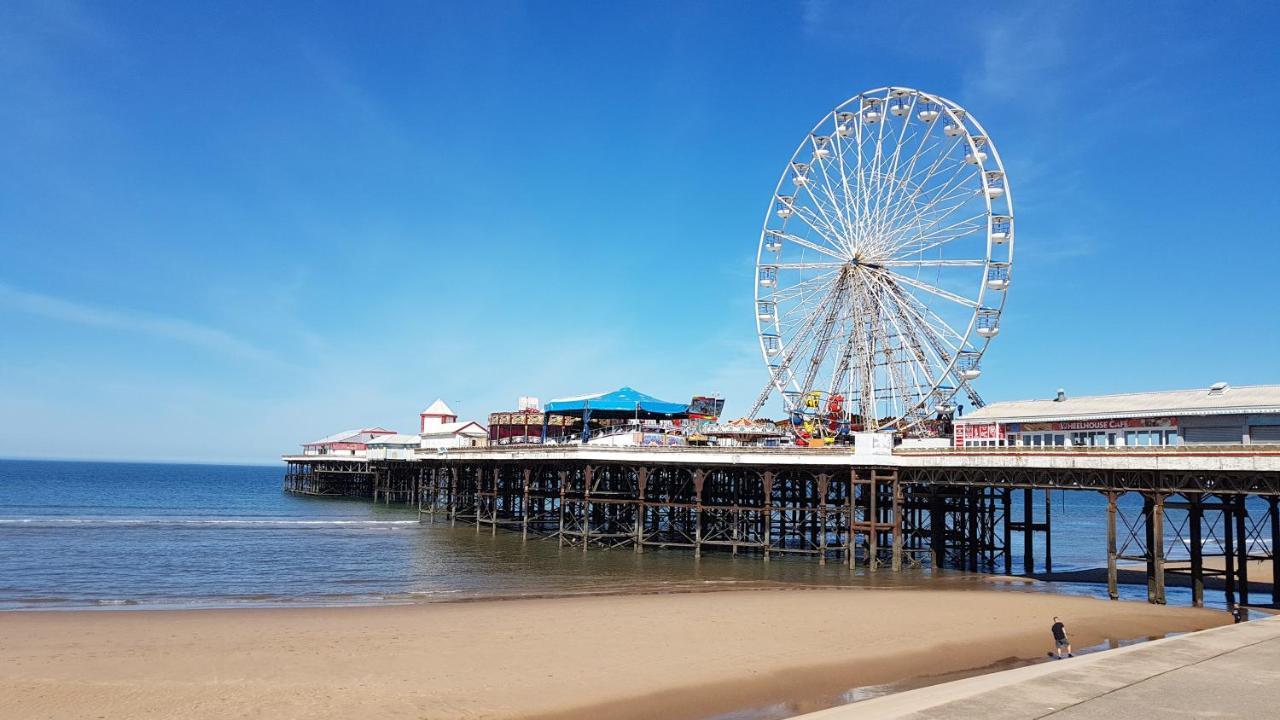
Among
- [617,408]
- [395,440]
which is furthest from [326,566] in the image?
[395,440]

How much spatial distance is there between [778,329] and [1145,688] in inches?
1221

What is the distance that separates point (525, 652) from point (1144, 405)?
20587mm

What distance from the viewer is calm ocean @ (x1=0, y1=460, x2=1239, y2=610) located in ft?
85.9

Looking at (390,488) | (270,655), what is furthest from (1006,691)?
(390,488)

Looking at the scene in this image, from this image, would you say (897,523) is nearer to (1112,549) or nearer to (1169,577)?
(1112,549)

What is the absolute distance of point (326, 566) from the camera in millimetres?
32906

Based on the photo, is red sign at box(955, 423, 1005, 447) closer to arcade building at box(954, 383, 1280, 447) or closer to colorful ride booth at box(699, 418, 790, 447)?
arcade building at box(954, 383, 1280, 447)

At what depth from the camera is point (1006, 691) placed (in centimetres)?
1225

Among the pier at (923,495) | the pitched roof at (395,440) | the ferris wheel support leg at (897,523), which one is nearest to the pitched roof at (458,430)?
the pier at (923,495)

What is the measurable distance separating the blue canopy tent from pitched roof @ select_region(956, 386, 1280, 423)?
18186mm

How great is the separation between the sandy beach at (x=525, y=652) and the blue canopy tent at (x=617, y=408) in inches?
846

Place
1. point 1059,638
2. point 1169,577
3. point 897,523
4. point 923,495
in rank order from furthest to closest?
1. point 923,495
2. point 897,523
3. point 1169,577
4. point 1059,638

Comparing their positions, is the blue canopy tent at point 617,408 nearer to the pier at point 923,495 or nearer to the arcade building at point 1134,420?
the pier at point 923,495

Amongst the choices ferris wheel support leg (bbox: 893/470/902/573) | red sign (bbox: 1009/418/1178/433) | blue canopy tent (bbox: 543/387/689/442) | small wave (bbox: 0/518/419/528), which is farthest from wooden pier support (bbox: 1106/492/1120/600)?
small wave (bbox: 0/518/419/528)
